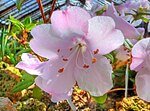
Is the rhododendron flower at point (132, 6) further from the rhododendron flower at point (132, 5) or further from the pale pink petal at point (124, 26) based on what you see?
the pale pink petal at point (124, 26)

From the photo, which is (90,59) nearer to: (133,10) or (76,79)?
(76,79)

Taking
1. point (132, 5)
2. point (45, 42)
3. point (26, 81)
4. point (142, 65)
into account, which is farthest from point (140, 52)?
point (26, 81)

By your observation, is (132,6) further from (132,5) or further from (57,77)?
(57,77)

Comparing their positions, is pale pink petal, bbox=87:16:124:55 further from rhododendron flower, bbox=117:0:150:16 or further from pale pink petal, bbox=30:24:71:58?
rhododendron flower, bbox=117:0:150:16

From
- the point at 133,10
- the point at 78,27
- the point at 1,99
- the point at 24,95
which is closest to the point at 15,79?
the point at 24,95

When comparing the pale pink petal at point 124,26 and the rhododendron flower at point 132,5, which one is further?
the rhododendron flower at point 132,5

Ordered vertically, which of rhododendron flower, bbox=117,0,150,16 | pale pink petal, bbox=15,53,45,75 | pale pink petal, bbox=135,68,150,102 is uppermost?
pale pink petal, bbox=15,53,45,75

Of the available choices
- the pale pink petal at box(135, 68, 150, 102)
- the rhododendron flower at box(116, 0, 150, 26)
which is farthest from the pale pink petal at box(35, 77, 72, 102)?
the rhododendron flower at box(116, 0, 150, 26)

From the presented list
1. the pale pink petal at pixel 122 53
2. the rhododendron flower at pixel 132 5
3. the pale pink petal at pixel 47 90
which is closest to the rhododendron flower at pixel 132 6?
the rhododendron flower at pixel 132 5
